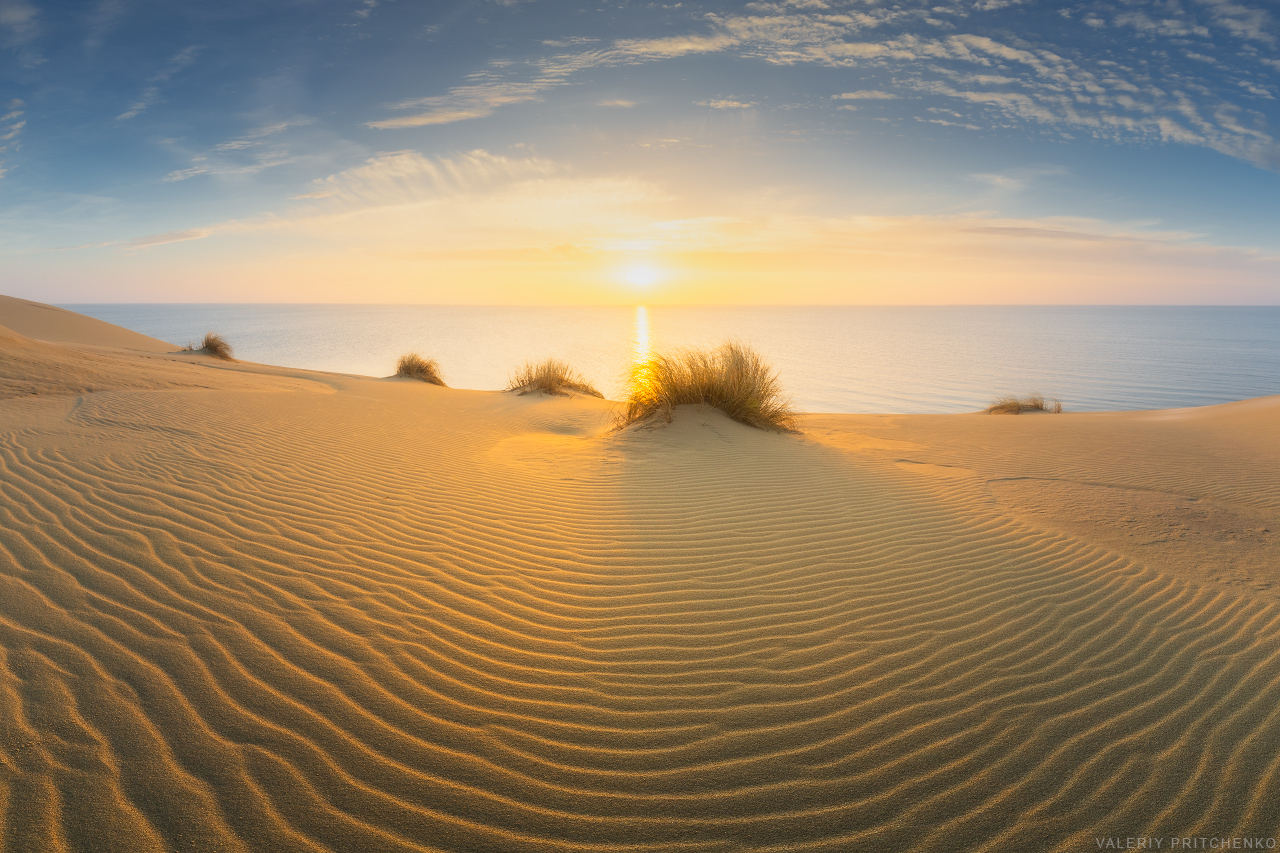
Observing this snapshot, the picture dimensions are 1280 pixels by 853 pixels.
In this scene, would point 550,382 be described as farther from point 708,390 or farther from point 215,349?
point 215,349

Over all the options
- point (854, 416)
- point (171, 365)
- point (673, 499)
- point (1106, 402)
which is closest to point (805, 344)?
point (1106, 402)

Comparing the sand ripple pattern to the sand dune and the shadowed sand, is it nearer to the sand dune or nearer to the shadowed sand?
the shadowed sand

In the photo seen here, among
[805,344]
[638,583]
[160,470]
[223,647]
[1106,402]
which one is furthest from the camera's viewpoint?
[805,344]

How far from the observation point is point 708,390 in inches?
372

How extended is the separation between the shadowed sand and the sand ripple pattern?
0.6 inches

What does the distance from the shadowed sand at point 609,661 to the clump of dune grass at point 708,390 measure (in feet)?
9.92

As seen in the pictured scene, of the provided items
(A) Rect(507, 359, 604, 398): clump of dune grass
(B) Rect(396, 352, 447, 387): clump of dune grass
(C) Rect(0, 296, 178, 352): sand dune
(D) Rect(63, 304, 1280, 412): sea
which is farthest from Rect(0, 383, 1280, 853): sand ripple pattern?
(C) Rect(0, 296, 178, 352): sand dune

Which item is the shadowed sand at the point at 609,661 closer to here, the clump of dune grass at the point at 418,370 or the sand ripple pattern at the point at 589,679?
the sand ripple pattern at the point at 589,679

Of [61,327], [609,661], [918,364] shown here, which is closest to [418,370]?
[609,661]

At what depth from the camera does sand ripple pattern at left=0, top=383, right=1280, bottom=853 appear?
80.7 inches

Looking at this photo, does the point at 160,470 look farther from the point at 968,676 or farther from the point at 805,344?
the point at 805,344

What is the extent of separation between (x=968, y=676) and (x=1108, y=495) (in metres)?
5.11

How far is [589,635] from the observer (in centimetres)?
322

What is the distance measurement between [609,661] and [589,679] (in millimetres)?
186
